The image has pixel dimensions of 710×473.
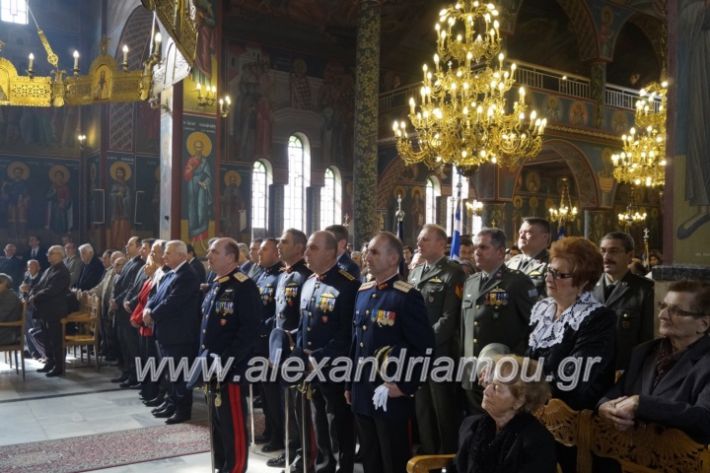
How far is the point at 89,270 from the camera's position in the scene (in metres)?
11.5

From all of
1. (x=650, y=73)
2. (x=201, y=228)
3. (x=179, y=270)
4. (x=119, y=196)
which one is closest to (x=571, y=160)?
(x=650, y=73)

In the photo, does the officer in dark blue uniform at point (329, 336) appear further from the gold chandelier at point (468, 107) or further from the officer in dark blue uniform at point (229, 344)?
the gold chandelier at point (468, 107)

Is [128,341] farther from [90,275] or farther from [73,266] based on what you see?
[73,266]

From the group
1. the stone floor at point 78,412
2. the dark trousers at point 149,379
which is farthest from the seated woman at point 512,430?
the dark trousers at point 149,379

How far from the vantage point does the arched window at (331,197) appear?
21094 millimetres

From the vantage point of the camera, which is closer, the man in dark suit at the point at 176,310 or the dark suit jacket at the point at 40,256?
the man in dark suit at the point at 176,310

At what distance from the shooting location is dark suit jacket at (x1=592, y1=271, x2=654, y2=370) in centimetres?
431

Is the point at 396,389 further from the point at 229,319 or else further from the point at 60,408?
the point at 60,408

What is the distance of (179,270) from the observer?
Result: 253 inches

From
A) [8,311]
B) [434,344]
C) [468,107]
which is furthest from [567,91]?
[434,344]

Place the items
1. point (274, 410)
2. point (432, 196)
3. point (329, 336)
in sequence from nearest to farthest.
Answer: point (329, 336), point (274, 410), point (432, 196)

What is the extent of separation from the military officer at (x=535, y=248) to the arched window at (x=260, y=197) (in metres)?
15.3

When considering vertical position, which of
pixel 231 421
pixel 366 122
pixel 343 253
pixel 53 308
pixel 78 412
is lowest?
pixel 78 412

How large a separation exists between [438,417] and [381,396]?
4.86 ft
